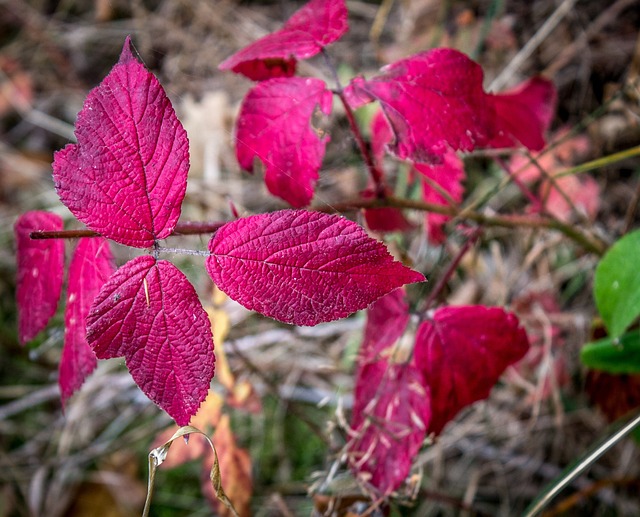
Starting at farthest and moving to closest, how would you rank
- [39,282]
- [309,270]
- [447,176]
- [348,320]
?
1. [348,320]
2. [447,176]
3. [39,282]
4. [309,270]

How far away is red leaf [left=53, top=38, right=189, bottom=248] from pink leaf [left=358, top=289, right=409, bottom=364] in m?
0.33

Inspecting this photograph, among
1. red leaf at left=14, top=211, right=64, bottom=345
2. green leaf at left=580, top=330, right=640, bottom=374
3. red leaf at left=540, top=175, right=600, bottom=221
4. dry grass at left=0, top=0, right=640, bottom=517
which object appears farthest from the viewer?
red leaf at left=540, top=175, right=600, bottom=221

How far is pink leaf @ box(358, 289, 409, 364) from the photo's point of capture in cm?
76

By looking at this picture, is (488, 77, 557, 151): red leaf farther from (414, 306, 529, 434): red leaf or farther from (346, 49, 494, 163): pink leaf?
(414, 306, 529, 434): red leaf

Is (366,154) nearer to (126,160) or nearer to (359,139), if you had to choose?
(359,139)

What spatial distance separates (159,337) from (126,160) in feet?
0.50

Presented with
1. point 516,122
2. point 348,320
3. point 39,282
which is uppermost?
point 516,122

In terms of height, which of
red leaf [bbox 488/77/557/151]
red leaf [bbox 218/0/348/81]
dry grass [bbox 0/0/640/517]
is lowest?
dry grass [bbox 0/0/640/517]

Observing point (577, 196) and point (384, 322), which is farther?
point (577, 196)

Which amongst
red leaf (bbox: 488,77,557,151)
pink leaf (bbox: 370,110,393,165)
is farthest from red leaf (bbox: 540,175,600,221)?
pink leaf (bbox: 370,110,393,165)

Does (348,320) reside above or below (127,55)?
below

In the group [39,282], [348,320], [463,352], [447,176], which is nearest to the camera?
[39,282]

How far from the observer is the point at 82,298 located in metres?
0.59

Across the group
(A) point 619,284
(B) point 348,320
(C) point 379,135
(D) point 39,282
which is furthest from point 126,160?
(B) point 348,320
